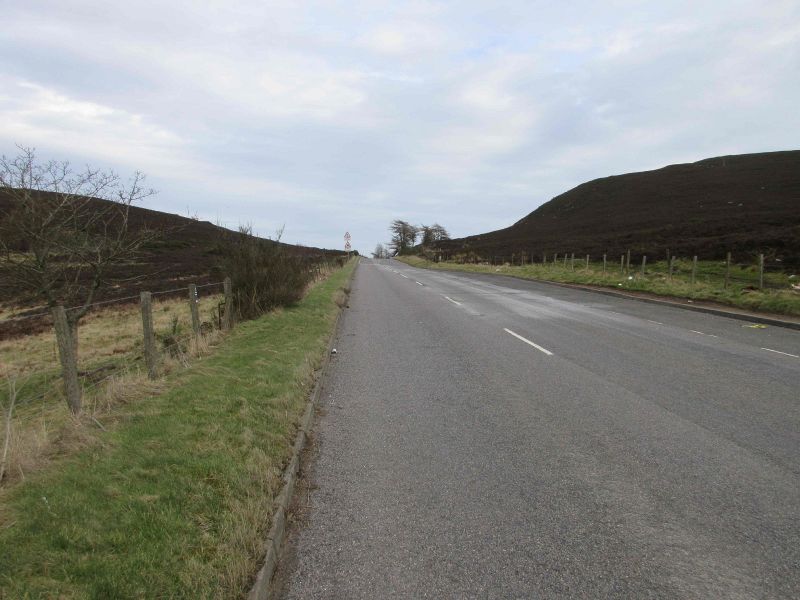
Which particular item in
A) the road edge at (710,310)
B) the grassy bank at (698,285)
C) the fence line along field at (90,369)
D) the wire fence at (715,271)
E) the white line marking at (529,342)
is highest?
the wire fence at (715,271)

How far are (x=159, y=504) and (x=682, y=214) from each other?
6561cm

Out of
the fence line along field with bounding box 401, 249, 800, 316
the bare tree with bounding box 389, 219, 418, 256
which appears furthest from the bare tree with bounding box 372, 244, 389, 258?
the fence line along field with bounding box 401, 249, 800, 316

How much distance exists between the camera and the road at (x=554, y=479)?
2.98 m

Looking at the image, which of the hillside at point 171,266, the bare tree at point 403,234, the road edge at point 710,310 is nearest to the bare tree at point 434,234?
the bare tree at point 403,234

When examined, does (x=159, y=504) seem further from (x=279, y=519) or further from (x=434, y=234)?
(x=434, y=234)

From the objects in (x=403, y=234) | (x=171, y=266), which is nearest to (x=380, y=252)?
(x=403, y=234)

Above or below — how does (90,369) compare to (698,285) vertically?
below

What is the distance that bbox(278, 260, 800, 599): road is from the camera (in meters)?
2.98

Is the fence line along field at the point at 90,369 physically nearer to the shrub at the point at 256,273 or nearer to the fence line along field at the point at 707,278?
the shrub at the point at 256,273

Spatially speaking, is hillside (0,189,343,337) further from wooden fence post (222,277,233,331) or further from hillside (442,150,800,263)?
hillside (442,150,800,263)

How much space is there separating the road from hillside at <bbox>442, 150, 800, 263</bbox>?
90.8 feet

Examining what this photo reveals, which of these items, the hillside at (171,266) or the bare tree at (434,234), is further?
the bare tree at (434,234)

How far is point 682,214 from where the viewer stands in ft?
192

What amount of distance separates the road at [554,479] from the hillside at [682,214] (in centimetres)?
2768
